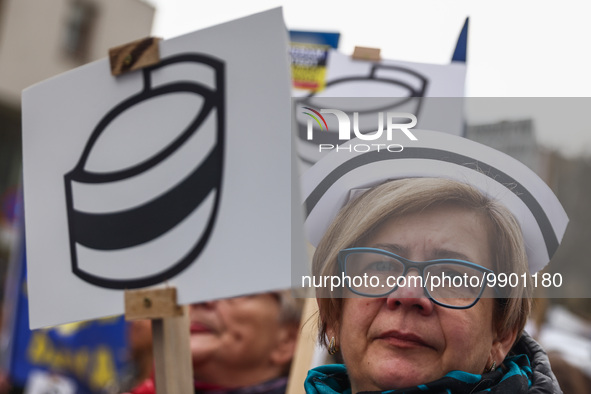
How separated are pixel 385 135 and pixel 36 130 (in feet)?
3.52

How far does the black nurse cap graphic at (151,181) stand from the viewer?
5.07 feet

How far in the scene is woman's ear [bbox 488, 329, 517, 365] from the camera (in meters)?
1.15

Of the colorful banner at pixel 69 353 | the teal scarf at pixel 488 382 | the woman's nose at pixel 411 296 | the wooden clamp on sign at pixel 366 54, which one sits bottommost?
the colorful banner at pixel 69 353

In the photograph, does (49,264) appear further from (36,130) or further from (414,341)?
(414,341)

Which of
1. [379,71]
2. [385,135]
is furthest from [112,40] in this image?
[385,135]

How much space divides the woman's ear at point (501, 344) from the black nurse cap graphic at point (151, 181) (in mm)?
652

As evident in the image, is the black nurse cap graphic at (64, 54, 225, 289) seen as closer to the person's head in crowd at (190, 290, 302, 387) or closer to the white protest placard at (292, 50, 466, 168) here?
the white protest placard at (292, 50, 466, 168)

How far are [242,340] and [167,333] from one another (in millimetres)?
913

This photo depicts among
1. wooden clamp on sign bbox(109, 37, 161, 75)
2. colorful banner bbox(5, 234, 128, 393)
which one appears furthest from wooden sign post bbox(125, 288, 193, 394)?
colorful banner bbox(5, 234, 128, 393)

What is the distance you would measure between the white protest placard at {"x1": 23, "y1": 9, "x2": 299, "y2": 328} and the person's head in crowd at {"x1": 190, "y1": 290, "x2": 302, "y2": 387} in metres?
0.82

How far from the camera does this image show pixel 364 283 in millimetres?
1151

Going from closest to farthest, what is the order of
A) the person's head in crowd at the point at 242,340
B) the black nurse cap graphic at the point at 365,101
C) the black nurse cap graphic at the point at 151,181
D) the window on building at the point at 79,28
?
1. the black nurse cap graphic at the point at 365,101
2. the black nurse cap graphic at the point at 151,181
3. the person's head in crowd at the point at 242,340
4. the window on building at the point at 79,28

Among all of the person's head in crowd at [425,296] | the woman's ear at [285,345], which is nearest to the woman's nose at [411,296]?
the person's head in crowd at [425,296]

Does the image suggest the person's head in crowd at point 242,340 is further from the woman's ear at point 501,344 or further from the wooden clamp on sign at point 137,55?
the woman's ear at point 501,344
